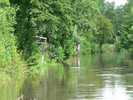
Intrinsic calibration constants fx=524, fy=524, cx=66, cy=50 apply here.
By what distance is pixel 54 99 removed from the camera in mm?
22266

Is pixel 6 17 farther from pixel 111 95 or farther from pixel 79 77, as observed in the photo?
pixel 79 77

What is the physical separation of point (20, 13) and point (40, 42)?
30.7 ft

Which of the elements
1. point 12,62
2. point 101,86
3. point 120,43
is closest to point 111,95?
point 101,86

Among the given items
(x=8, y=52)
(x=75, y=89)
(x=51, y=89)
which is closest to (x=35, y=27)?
(x=8, y=52)

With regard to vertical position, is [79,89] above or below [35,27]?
below

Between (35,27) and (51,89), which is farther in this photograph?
(35,27)

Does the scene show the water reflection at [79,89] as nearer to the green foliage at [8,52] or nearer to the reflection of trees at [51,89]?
the reflection of trees at [51,89]

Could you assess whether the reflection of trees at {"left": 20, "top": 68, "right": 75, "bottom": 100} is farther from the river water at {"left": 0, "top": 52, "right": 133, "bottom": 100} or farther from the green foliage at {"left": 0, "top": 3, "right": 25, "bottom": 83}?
the green foliage at {"left": 0, "top": 3, "right": 25, "bottom": 83}

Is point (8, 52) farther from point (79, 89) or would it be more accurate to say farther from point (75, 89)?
point (79, 89)

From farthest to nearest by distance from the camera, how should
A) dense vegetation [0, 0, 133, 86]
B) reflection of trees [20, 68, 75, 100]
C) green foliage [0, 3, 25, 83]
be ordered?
dense vegetation [0, 0, 133, 86] < green foliage [0, 3, 25, 83] < reflection of trees [20, 68, 75, 100]

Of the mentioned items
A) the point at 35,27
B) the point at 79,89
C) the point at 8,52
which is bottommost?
the point at 79,89

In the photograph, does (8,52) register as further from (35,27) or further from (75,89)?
(35,27)

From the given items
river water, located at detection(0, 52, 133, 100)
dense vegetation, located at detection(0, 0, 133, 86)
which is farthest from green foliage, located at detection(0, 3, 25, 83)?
river water, located at detection(0, 52, 133, 100)

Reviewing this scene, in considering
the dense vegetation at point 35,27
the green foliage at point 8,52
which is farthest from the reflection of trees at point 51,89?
the dense vegetation at point 35,27
